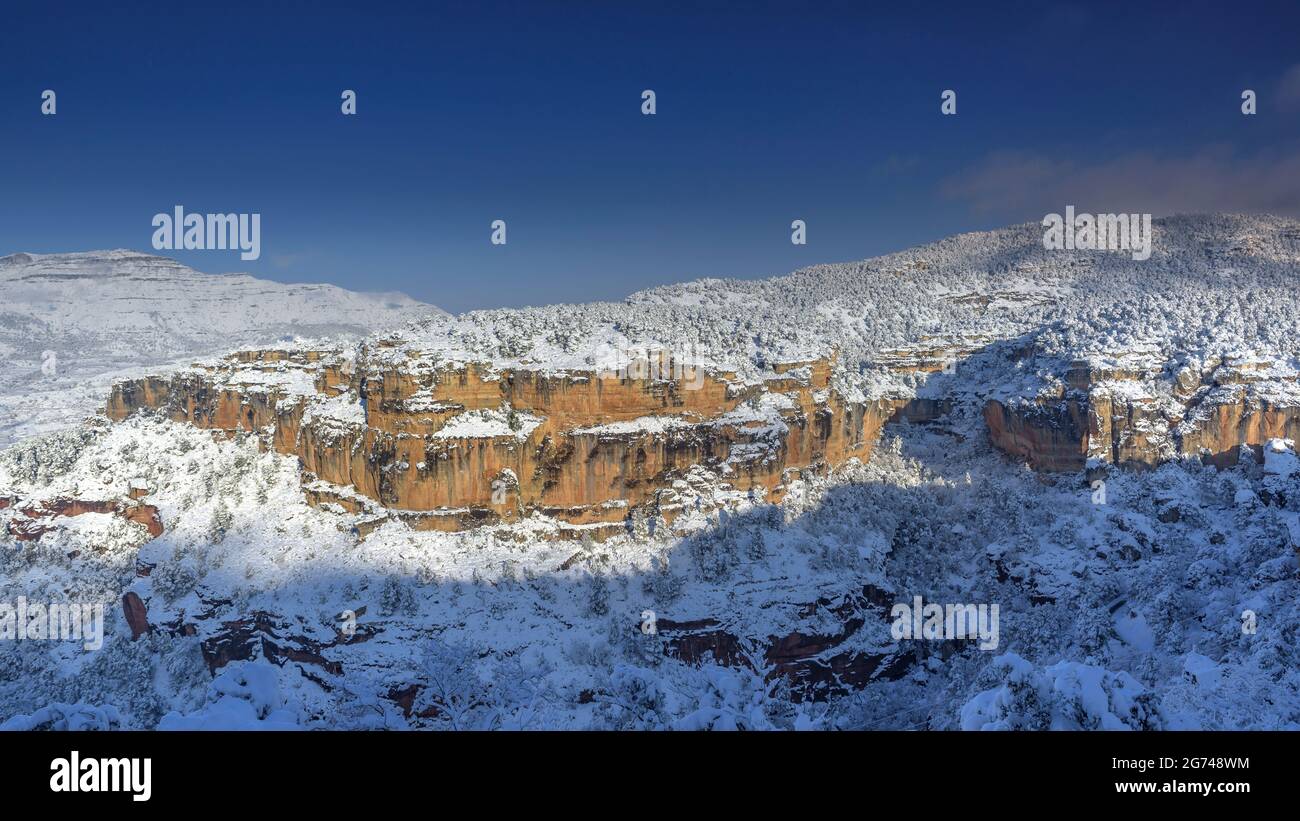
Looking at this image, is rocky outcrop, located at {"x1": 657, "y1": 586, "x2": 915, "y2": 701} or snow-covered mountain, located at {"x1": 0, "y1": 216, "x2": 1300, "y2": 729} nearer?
snow-covered mountain, located at {"x1": 0, "y1": 216, "x2": 1300, "y2": 729}

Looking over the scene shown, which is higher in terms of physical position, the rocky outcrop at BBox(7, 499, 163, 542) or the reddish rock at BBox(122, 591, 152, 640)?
the rocky outcrop at BBox(7, 499, 163, 542)

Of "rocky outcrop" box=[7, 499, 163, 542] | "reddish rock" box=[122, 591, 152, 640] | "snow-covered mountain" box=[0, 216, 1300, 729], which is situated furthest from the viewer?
"rocky outcrop" box=[7, 499, 163, 542]

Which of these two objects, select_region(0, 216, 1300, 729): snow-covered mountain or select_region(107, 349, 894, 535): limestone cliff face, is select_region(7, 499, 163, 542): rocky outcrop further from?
select_region(107, 349, 894, 535): limestone cliff face

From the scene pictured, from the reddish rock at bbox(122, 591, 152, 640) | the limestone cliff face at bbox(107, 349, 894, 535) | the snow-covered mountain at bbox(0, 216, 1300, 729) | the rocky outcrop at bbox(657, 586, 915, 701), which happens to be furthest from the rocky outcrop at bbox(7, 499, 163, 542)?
the rocky outcrop at bbox(657, 586, 915, 701)

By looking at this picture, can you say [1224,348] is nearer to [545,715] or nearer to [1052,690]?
[1052,690]

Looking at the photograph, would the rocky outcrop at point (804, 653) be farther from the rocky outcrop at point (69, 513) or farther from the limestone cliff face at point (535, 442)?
the rocky outcrop at point (69, 513)
